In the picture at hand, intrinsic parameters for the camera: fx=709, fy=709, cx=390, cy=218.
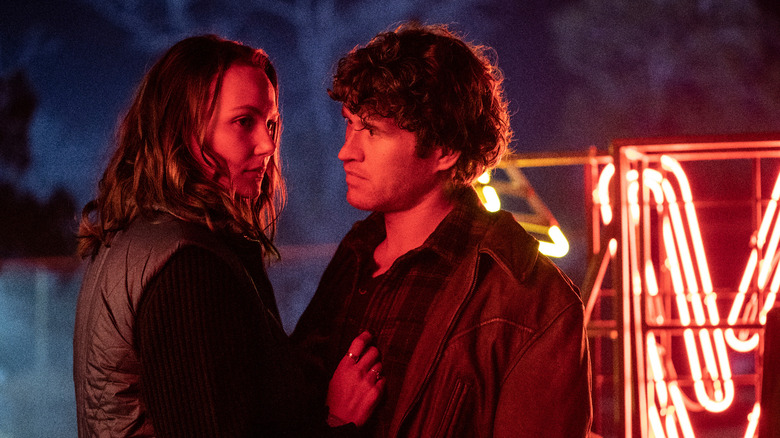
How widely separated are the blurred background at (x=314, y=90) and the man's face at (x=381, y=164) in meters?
5.40

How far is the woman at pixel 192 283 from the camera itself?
1.03 meters

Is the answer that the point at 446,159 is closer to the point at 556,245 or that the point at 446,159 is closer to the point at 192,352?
the point at 192,352

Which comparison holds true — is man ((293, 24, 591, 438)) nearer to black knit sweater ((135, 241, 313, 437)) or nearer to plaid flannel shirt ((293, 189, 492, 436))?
plaid flannel shirt ((293, 189, 492, 436))

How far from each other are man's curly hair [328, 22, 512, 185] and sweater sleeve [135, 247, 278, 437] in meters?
0.55

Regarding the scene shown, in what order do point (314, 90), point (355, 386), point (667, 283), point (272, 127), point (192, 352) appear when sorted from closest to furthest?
1. point (192, 352)
2. point (355, 386)
3. point (272, 127)
4. point (667, 283)
5. point (314, 90)

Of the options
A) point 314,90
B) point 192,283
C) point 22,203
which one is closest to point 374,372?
point 192,283

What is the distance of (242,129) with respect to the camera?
1255 millimetres

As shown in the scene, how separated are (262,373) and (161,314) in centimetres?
20

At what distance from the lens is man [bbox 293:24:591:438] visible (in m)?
1.29

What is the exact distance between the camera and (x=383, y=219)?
1707 millimetres

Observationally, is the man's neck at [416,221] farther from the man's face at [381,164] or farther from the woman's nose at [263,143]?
the woman's nose at [263,143]

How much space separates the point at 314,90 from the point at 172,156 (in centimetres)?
632

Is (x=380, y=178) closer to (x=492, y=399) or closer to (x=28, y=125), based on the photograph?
(x=492, y=399)

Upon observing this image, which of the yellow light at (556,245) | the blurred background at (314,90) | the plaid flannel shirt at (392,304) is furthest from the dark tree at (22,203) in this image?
the plaid flannel shirt at (392,304)
